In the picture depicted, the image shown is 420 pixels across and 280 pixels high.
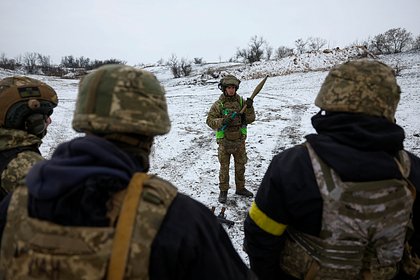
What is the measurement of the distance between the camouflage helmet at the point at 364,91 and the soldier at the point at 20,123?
6.86 feet

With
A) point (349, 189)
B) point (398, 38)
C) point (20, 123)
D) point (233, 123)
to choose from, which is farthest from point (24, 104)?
point (398, 38)

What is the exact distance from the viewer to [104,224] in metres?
1.03

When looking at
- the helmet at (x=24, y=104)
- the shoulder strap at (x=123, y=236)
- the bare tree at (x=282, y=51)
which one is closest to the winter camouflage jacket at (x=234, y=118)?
the helmet at (x=24, y=104)

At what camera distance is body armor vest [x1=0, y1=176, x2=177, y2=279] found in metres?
0.99

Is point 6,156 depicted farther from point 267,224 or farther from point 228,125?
point 228,125

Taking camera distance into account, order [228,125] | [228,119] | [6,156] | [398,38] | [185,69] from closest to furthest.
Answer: [6,156] → [228,119] → [228,125] → [398,38] → [185,69]

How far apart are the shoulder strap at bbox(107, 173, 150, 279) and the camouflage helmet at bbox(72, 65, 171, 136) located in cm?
33

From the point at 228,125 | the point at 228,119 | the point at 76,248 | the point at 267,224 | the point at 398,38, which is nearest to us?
the point at 76,248

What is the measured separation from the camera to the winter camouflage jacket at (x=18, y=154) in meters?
1.98

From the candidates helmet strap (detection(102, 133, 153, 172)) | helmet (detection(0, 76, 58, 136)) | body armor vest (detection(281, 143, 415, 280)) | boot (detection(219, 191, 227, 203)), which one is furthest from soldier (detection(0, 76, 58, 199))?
boot (detection(219, 191, 227, 203))

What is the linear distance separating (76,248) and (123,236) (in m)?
0.16

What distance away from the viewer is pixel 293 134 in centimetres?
867

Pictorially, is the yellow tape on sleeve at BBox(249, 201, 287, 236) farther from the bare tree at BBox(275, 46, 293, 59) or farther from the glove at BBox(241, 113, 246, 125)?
the bare tree at BBox(275, 46, 293, 59)

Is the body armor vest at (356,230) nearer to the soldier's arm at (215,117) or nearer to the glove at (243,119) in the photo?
the soldier's arm at (215,117)
